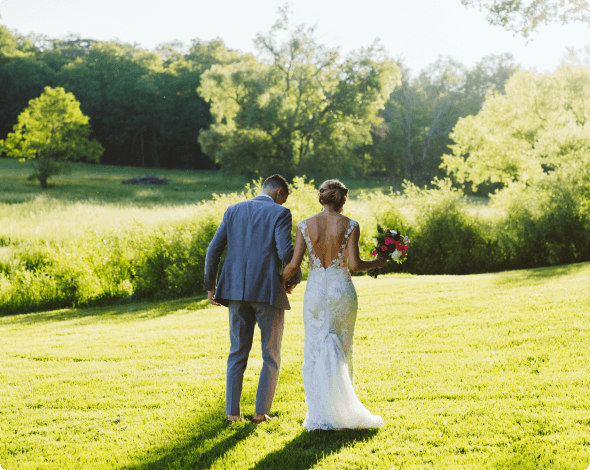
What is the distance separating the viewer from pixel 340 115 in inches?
1697

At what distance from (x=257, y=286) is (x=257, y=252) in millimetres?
331

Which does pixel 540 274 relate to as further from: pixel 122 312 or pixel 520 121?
pixel 520 121

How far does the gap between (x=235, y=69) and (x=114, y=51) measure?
37.2 m

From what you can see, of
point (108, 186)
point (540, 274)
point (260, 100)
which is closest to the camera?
point (540, 274)

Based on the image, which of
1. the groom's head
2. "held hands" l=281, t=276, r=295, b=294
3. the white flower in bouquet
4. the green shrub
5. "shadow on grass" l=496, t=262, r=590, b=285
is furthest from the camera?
the green shrub

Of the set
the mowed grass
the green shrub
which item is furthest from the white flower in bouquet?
the green shrub

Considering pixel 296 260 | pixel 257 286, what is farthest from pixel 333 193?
pixel 257 286

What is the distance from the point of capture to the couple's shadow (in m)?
3.91

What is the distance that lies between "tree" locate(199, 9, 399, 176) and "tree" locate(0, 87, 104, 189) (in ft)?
39.7

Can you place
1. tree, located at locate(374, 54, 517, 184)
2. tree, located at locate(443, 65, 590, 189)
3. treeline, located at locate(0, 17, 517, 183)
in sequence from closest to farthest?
1. tree, located at locate(443, 65, 590, 189)
2. treeline, located at locate(0, 17, 517, 183)
3. tree, located at locate(374, 54, 517, 184)

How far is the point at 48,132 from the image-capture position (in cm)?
4009

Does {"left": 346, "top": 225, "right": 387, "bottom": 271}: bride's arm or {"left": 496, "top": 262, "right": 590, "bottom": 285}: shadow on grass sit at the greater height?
{"left": 346, "top": 225, "right": 387, "bottom": 271}: bride's arm

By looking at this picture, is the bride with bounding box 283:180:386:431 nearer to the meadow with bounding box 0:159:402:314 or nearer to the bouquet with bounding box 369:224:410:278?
the bouquet with bounding box 369:224:410:278

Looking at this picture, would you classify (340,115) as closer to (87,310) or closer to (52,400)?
(87,310)
